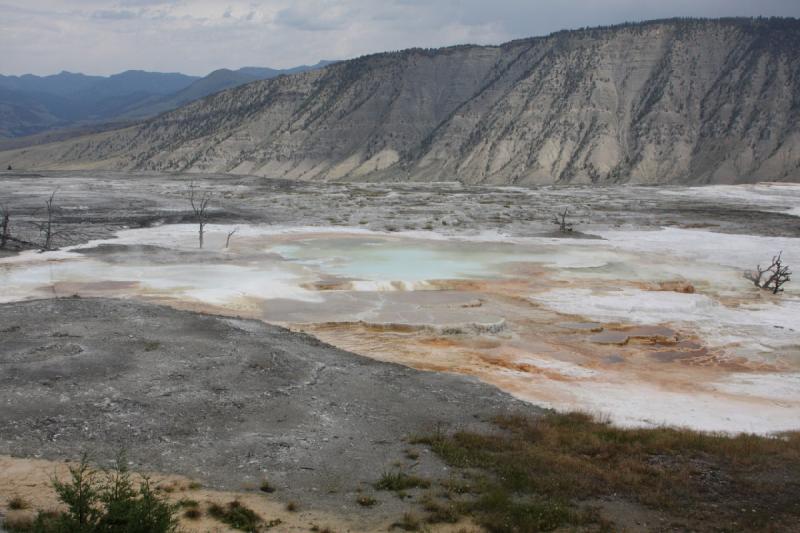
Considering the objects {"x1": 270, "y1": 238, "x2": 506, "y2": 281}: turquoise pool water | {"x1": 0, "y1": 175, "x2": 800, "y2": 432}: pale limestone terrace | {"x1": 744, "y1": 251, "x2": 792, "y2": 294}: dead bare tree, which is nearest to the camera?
{"x1": 0, "y1": 175, "x2": 800, "y2": 432}: pale limestone terrace

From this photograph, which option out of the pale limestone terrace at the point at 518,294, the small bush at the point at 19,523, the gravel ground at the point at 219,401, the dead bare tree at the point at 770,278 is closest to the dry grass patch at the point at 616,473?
the gravel ground at the point at 219,401

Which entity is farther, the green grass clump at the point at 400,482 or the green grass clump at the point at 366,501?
the green grass clump at the point at 400,482

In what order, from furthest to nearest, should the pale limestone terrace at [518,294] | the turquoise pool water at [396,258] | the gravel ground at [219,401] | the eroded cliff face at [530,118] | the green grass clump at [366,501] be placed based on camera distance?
the eroded cliff face at [530,118] < the turquoise pool water at [396,258] < the pale limestone terrace at [518,294] < the gravel ground at [219,401] < the green grass clump at [366,501]

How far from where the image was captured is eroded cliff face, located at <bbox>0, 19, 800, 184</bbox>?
337ft

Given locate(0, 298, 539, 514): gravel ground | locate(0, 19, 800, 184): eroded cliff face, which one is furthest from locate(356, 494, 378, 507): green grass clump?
locate(0, 19, 800, 184): eroded cliff face

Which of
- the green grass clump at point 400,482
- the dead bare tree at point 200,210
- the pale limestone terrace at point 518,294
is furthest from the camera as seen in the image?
the dead bare tree at point 200,210

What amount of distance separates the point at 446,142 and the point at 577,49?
2854 cm

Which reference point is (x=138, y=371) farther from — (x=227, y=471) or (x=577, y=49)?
(x=577, y=49)

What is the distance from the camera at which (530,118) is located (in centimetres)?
11294

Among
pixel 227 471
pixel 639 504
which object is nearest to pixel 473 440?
pixel 639 504

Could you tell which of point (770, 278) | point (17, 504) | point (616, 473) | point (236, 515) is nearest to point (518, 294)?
point (770, 278)

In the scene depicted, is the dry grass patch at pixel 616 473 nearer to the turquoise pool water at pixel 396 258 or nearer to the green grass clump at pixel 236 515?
the green grass clump at pixel 236 515

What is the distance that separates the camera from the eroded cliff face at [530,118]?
337 ft

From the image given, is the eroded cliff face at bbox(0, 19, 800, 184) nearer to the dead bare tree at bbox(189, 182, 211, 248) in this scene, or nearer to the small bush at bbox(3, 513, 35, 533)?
the dead bare tree at bbox(189, 182, 211, 248)
